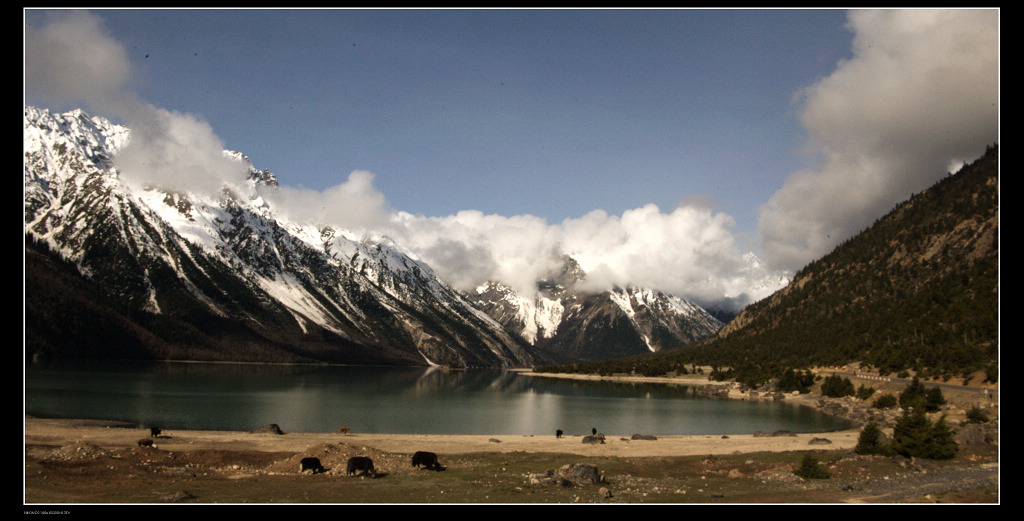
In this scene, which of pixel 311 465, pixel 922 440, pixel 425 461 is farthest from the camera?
pixel 425 461

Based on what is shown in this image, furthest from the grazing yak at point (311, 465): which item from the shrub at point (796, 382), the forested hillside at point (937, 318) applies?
the shrub at point (796, 382)

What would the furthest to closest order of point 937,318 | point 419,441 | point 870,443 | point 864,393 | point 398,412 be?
point 937,318 < point 864,393 < point 398,412 < point 419,441 < point 870,443

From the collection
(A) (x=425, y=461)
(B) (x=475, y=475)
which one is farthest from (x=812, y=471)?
(A) (x=425, y=461)

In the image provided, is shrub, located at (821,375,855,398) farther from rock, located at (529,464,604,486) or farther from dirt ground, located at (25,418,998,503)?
rock, located at (529,464,604,486)

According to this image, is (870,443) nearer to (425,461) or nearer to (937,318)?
(425,461)

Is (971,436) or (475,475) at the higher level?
(971,436)

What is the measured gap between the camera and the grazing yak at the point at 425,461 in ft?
148

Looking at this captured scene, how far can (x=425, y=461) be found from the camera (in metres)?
45.3

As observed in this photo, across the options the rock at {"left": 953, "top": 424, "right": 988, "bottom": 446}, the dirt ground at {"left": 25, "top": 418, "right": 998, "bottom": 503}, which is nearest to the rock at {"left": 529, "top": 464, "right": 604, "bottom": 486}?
the dirt ground at {"left": 25, "top": 418, "right": 998, "bottom": 503}

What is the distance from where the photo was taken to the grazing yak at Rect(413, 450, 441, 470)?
45.1 meters
